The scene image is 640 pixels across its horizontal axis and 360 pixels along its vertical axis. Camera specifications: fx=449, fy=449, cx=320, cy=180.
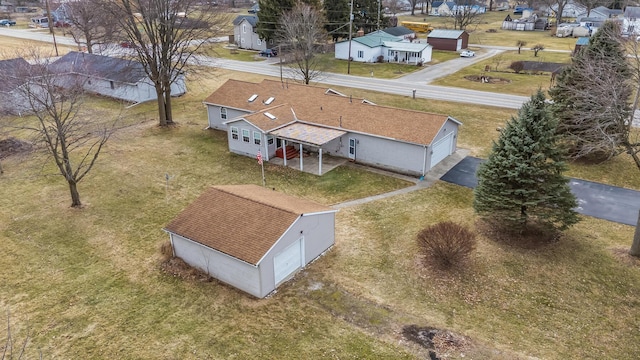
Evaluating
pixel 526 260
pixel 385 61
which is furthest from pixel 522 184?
pixel 385 61

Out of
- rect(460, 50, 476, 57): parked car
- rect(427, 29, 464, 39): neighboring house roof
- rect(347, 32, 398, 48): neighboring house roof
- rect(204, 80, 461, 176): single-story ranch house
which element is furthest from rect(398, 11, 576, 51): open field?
rect(204, 80, 461, 176): single-story ranch house

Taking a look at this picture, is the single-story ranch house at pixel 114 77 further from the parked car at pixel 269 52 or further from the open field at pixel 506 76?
the open field at pixel 506 76

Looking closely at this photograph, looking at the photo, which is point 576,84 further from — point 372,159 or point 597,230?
point 372,159

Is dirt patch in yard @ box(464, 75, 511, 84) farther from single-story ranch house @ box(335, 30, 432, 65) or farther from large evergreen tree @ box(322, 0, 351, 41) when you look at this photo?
large evergreen tree @ box(322, 0, 351, 41)

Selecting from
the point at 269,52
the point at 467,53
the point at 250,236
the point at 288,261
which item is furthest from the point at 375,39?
the point at 250,236

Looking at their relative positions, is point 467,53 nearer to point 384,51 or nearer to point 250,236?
point 384,51

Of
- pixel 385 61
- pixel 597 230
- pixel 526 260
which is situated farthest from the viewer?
pixel 385 61
